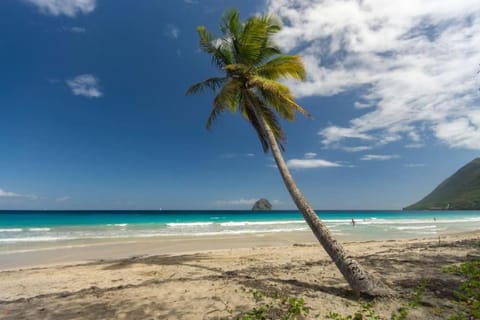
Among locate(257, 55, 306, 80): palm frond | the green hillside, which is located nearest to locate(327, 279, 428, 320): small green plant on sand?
locate(257, 55, 306, 80): palm frond

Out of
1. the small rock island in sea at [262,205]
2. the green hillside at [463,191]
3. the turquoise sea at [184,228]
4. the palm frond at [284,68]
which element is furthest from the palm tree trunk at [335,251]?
the green hillside at [463,191]

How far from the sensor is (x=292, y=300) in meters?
4.74

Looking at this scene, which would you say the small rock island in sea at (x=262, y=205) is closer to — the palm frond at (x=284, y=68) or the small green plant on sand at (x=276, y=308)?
the palm frond at (x=284, y=68)

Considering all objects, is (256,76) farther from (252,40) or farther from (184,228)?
(184,228)

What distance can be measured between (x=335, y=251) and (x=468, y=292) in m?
2.35

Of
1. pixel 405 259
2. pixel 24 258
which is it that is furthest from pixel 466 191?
pixel 24 258

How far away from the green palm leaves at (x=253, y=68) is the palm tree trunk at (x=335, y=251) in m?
1.11

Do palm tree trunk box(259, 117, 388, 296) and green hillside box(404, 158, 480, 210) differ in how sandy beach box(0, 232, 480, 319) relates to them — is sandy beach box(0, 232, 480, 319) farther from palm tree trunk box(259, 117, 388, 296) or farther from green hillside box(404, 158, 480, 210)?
green hillside box(404, 158, 480, 210)

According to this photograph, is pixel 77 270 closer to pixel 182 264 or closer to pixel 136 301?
pixel 182 264

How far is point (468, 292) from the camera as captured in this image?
478 centimetres

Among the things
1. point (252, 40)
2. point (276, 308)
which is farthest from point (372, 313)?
point (252, 40)

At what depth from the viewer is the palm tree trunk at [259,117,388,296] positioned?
488 cm

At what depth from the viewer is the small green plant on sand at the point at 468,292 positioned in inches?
156

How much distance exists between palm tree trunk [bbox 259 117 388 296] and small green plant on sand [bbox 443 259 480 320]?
1.11 m
